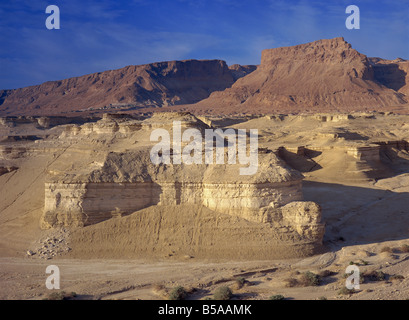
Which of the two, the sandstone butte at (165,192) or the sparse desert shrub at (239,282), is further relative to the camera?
the sandstone butte at (165,192)

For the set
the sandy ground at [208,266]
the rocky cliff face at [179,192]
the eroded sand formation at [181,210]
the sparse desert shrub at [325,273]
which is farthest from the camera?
the rocky cliff face at [179,192]

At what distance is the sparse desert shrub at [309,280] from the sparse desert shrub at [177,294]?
3599mm

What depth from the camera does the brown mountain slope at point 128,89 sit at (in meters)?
134

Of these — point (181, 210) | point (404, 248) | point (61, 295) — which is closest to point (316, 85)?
point (404, 248)

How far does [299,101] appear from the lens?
346 feet

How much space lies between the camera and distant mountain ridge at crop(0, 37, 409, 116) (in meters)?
105

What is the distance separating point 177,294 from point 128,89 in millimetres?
127807

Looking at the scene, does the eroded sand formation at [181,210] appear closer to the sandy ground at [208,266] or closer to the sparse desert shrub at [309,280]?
the sandy ground at [208,266]

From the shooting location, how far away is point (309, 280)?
12828 millimetres

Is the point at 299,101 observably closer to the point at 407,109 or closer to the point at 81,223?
the point at 407,109

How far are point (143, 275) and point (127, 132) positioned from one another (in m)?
13.3

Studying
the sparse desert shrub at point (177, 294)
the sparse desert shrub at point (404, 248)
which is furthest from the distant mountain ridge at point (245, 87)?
the sparse desert shrub at point (177, 294)

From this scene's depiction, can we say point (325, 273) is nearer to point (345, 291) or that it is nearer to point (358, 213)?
point (345, 291)
